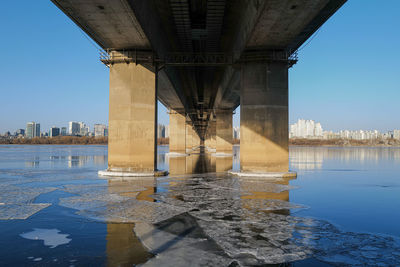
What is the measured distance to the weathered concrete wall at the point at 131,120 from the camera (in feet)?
75.8

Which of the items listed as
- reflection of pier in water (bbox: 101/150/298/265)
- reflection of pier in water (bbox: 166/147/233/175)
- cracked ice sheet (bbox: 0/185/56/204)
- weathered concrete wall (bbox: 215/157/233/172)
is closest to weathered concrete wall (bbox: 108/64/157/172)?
reflection of pier in water (bbox: 166/147/233/175)

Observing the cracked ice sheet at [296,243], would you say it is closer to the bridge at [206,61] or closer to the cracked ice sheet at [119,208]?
the cracked ice sheet at [119,208]

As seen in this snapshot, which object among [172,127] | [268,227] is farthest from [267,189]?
[172,127]

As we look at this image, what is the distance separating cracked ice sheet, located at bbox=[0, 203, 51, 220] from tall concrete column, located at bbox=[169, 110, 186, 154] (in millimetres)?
53518

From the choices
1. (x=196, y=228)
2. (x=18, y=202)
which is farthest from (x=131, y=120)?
(x=196, y=228)

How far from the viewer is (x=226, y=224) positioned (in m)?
8.95

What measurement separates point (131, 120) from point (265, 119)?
10744mm

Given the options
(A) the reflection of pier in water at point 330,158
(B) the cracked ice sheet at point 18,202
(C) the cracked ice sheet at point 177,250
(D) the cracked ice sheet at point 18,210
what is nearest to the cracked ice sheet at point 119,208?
(D) the cracked ice sheet at point 18,210

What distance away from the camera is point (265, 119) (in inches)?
914

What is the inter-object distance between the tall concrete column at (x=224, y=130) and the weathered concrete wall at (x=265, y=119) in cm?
4325

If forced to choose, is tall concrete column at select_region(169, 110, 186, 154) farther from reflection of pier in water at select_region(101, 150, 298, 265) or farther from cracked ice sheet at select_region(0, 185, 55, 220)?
cracked ice sheet at select_region(0, 185, 55, 220)

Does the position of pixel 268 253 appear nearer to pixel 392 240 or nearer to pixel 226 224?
pixel 226 224

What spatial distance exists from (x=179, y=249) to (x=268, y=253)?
6.68 ft

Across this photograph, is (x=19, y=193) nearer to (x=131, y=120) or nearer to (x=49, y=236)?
(x=49, y=236)
